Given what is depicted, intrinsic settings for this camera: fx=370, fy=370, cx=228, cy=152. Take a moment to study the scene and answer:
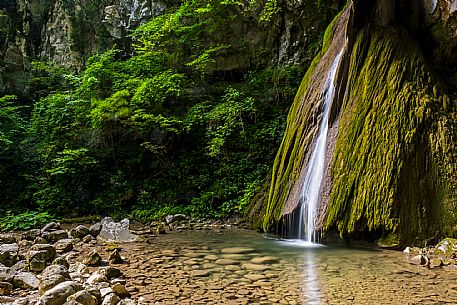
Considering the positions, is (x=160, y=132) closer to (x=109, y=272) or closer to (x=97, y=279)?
(x=109, y=272)

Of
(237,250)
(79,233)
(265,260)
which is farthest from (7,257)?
(265,260)

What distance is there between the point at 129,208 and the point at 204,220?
7.90ft

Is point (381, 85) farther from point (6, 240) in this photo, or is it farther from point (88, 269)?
point (6, 240)

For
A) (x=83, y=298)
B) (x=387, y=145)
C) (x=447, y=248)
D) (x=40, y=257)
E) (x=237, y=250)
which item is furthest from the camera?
(x=387, y=145)

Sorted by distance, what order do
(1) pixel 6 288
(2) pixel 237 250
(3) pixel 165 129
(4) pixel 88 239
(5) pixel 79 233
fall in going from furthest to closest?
1. (3) pixel 165 129
2. (5) pixel 79 233
3. (4) pixel 88 239
4. (2) pixel 237 250
5. (1) pixel 6 288

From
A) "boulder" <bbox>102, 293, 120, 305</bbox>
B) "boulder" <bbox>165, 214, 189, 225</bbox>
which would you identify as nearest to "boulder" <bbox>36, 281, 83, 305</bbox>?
"boulder" <bbox>102, 293, 120, 305</bbox>

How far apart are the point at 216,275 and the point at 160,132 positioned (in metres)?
7.62

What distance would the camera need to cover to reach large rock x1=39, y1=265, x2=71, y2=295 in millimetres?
3033

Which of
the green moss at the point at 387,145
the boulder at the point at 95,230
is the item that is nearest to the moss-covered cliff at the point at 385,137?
the green moss at the point at 387,145

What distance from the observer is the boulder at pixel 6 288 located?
3209 millimetres

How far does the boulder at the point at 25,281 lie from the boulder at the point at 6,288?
96 millimetres

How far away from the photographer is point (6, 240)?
5.82 meters

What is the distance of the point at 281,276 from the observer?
12.5 ft

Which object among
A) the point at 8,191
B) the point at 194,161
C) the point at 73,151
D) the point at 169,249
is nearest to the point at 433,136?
the point at 169,249
